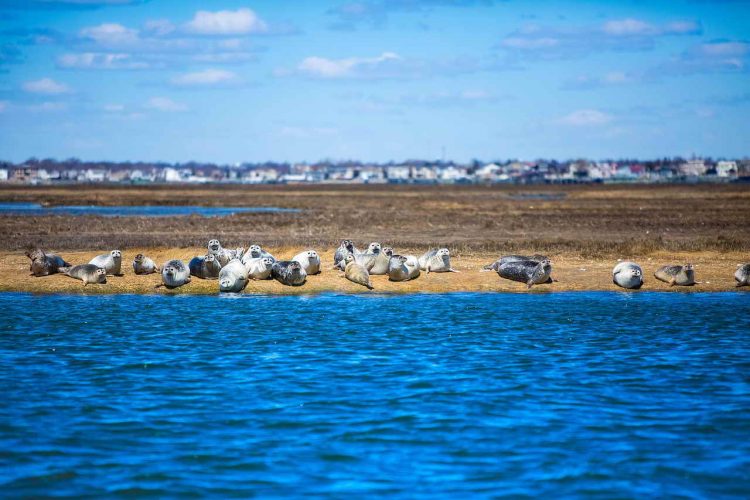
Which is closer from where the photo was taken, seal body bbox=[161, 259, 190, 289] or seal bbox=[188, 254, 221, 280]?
seal body bbox=[161, 259, 190, 289]

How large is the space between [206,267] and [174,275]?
1.41m

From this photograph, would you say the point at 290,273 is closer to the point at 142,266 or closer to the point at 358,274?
the point at 358,274

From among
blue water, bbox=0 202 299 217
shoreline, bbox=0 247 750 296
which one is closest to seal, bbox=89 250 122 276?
shoreline, bbox=0 247 750 296

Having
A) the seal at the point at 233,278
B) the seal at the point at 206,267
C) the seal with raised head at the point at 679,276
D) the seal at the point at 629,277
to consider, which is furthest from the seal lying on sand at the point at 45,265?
the seal with raised head at the point at 679,276

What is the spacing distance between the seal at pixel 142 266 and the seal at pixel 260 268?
304cm

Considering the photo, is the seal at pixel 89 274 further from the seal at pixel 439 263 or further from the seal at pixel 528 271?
the seal at pixel 528 271

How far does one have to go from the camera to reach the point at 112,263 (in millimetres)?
25969

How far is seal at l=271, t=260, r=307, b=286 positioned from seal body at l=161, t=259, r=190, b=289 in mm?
2568

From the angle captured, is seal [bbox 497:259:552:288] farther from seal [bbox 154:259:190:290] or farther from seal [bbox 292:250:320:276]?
seal [bbox 154:259:190:290]

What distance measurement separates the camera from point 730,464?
10.8 metres

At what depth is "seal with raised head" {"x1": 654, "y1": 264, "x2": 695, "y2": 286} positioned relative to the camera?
82.3ft

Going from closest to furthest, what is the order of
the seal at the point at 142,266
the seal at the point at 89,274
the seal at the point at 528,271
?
the seal at the point at 89,274 < the seal at the point at 528,271 < the seal at the point at 142,266

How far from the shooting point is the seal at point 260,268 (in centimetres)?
2555

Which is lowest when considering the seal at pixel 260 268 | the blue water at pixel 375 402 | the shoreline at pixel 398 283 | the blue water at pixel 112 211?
the blue water at pixel 375 402
